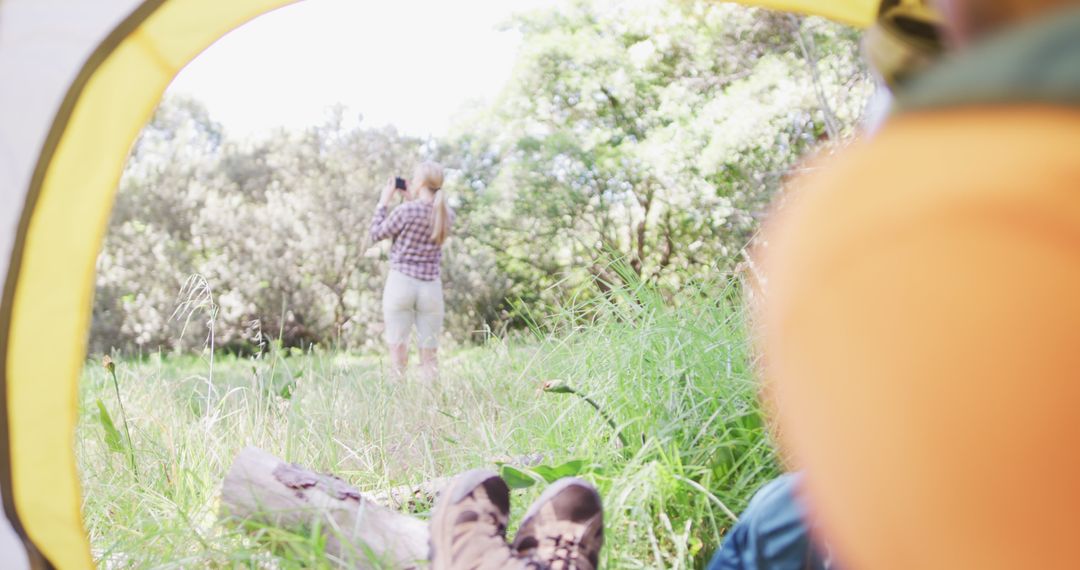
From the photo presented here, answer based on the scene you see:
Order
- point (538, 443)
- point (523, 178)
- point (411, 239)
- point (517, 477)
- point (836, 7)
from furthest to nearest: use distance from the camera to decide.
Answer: point (523, 178)
point (411, 239)
point (538, 443)
point (517, 477)
point (836, 7)

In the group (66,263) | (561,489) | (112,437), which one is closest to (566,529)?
(561,489)

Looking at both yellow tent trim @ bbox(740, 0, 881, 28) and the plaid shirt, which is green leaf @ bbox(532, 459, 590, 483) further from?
the plaid shirt

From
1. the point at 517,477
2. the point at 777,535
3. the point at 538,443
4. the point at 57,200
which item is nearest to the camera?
the point at 777,535

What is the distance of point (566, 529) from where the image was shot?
126 centimetres

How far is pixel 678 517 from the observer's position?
1.60 metres

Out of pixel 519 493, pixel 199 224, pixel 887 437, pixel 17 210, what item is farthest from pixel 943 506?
pixel 199 224

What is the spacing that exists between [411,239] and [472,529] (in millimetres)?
3069

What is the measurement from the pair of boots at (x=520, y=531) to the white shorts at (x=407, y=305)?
2.92 meters

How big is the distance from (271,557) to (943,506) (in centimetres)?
125

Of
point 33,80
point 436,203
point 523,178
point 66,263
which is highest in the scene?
point 33,80

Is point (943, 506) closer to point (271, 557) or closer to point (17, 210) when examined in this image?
point (17, 210)

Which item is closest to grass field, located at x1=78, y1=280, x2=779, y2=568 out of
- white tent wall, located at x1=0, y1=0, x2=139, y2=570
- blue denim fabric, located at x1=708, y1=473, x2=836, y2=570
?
blue denim fabric, located at x1=708, y1=473, x2=836, y2=570

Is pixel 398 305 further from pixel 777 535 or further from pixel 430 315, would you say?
pixel 777 535

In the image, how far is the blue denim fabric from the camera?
1.01m
